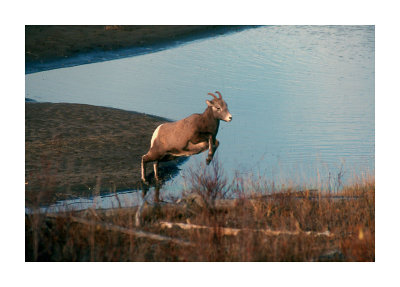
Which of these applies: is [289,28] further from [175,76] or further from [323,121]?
[323,121]

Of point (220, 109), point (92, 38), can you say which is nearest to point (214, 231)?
point (220, 109)

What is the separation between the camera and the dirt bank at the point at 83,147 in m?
14.6

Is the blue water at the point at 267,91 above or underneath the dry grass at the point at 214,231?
above

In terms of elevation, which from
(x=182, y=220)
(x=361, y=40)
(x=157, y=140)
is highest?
(x=361, y=40)

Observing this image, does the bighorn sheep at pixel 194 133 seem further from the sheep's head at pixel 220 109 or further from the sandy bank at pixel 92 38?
the sandy bank at pixel 92 38

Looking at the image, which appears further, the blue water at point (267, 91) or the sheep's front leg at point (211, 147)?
the blue water at point (267, 91)

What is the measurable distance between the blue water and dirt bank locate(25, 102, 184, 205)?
130cm

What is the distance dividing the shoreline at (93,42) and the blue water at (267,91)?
1.37 feet

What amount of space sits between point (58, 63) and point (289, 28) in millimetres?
12632

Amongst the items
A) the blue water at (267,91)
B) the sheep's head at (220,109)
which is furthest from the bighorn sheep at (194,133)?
the blue water at (267,91)

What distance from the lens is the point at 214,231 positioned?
9391 mm

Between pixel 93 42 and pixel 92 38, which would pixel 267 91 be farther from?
pixel 92 38

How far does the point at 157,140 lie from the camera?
1439 cm

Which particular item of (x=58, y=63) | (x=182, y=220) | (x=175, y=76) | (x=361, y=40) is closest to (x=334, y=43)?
(x=361, y=40)
